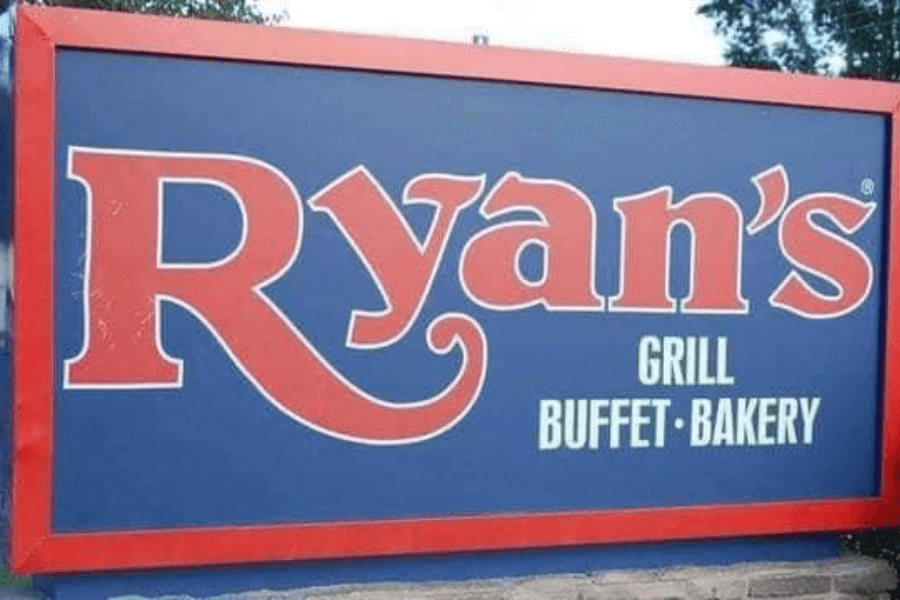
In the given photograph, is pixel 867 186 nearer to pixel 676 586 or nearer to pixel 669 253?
pixel 669 253

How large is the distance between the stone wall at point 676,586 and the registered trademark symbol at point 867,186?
4.60 ft

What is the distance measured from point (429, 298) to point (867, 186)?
5.95 feet

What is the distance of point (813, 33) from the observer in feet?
77.0

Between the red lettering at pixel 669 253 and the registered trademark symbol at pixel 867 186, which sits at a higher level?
the registered trademark symbol at pixel 867 186

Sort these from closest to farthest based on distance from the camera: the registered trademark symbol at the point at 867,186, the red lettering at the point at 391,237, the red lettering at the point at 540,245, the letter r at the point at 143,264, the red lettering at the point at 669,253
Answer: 1. the letter r at the point at 143,264
2. the red lettering at the point at 391,237
3. the red lettering at the point at 540,245
4. the red lettering at the point at 669,253
5. the registered trademark symbol at the point at 867,186

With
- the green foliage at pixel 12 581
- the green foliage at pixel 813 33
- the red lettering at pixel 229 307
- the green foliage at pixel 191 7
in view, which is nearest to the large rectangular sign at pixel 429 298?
the red lettering at pixel 229 307

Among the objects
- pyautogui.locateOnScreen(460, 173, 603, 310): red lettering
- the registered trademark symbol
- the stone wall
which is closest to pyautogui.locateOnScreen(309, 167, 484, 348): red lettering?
pyautogui.locateOnScreen(460, 173, 603, 310): red lettering

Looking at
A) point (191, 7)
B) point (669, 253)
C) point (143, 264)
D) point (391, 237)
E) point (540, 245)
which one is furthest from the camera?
point (191, 7)

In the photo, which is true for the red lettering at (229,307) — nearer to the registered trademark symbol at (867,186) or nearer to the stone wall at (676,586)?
the stone wall at (676,586)

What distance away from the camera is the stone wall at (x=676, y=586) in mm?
4062

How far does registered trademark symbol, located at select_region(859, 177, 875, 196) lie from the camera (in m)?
4.70

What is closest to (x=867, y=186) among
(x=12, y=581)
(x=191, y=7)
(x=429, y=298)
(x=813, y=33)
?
(x=429, y=298)

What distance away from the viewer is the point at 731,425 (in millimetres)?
4484

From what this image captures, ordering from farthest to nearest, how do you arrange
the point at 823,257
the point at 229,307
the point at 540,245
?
the point at 823,257 < the point at 540,245 < the point at 229,307
